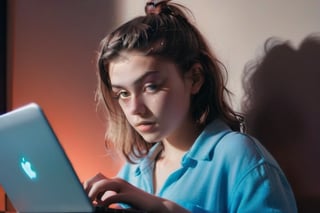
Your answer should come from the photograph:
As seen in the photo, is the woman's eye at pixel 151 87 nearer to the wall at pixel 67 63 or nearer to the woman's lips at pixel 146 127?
the woman's lips at pixel 146 127

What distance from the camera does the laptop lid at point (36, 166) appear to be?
689 millimetres

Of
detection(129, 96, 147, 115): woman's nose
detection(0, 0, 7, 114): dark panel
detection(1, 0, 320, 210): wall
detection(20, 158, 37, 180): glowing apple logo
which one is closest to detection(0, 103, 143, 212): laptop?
detection(20, 158, 37, 180): glowing apple logo

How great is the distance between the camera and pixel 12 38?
56.3 inches

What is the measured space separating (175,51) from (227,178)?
0.23 meters

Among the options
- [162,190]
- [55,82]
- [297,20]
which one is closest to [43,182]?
[162,190]

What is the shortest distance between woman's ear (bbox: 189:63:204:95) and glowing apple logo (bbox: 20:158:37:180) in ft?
1.12

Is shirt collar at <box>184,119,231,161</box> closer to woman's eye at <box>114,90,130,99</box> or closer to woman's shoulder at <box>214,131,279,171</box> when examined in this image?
woman's shoulder at <box>214,131,279,171</box>

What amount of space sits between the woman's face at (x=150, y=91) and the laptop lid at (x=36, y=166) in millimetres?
221

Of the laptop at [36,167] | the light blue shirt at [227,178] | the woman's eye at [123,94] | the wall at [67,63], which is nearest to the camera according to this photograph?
the laptop at [36,167]

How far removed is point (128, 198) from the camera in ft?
2.57

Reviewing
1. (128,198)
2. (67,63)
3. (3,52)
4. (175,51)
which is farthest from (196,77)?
(3,52)

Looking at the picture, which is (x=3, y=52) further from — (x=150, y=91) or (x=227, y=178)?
(x=227, y=178)

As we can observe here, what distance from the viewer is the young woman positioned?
0.87 m

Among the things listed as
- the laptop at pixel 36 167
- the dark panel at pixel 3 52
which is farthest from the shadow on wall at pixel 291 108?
the dark panel at pixel 3 52
